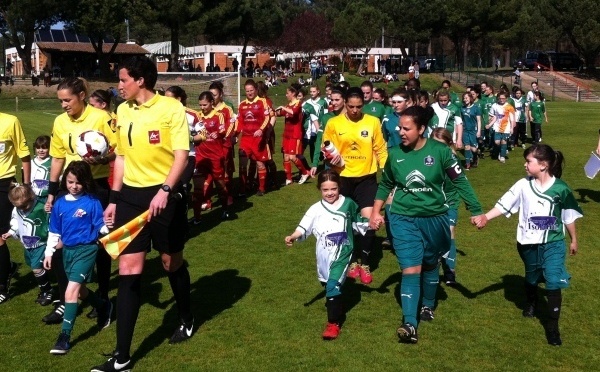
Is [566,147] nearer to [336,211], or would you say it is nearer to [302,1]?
[336,211]

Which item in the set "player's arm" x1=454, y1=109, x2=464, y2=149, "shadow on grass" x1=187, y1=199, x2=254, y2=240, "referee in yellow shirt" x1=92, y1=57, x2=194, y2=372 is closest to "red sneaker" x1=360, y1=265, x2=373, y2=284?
"referee in yellow shirt" x1=92, y1=57, x2=194, y2=372

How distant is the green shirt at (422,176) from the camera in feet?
19.0

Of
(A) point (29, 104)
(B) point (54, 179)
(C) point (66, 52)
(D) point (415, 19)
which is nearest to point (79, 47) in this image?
(C) point (66, 52)

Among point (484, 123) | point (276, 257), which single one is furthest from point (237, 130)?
point (484, 123)

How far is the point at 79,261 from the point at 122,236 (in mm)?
1037

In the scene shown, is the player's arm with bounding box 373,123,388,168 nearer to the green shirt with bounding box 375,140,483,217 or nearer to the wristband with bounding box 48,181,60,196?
the green shirt with bounding box 375,140,483,217

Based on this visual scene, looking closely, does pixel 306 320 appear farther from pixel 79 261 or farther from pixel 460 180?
pixel 79 261

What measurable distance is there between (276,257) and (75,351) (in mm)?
3414

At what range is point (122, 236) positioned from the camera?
5086 millimetres

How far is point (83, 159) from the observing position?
6.27m

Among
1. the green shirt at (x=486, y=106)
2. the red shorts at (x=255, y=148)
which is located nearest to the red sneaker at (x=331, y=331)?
the red shorts at (x=255, y=148)

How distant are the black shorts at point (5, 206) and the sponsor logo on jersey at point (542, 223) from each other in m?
5.17

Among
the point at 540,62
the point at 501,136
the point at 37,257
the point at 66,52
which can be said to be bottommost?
the point at 37,257

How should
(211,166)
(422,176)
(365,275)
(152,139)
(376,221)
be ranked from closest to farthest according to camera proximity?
(152,139) < (422,176) < (376,221) < (365,275) < (211,166)
